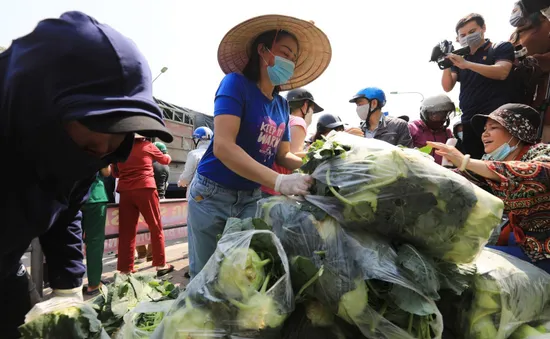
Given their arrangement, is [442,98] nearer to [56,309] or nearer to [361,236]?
[361,236]

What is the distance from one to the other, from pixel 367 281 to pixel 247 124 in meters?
1.18

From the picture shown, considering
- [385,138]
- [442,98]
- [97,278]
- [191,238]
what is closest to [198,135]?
[97,278]

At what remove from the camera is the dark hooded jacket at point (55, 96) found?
0.98 metres

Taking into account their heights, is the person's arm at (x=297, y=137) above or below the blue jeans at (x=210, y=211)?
above

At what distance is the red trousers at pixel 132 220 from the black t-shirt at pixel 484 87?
3672 mm

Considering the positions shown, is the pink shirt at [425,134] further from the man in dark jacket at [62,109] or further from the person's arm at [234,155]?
the man in dark jacket at [62,109]

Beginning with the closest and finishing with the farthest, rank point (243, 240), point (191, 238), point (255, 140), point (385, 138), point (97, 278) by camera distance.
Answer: point (243, 240)
point (255, 140)
point (191, 238)
point (385, 138)
point (97, 278)

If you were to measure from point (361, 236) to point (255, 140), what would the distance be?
1.05m

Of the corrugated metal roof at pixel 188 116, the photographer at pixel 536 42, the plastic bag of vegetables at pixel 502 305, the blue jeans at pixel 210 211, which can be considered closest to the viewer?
the plastic bag of vegetables at pixel 502 305

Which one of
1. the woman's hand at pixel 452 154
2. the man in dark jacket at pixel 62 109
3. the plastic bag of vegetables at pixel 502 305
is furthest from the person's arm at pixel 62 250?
the woman's hand at pixel 452 154

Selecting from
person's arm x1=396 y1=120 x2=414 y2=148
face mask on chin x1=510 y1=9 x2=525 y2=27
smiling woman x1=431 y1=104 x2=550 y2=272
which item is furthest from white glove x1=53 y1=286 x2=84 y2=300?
face mask on chin x1=510 y1=9 x2=525 y2=27

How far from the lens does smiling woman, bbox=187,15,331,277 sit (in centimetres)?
184

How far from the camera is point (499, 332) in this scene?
108 cm

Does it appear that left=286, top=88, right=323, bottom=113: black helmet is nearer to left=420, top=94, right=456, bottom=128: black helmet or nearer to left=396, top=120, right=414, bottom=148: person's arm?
left=396, top=120, right=414, bottom=148: person's arm
